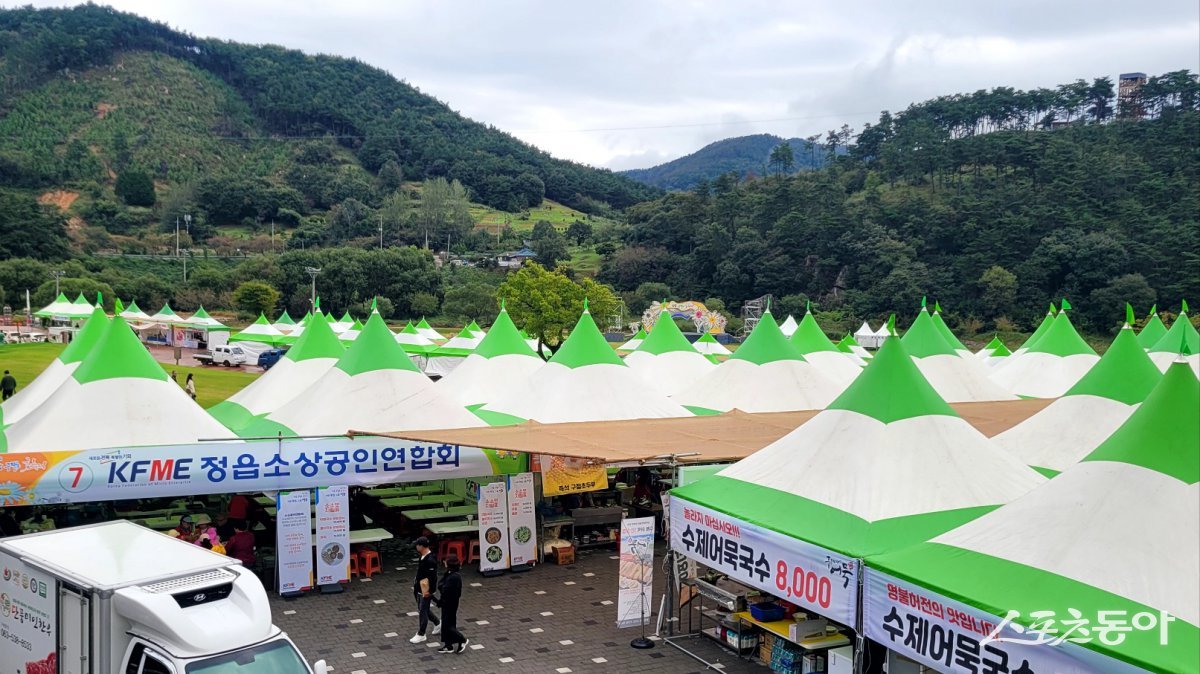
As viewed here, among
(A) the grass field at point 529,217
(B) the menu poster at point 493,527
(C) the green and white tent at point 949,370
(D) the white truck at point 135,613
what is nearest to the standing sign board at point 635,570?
(B) the menu poster at point 493,527

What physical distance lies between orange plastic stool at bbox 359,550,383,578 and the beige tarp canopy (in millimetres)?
1694

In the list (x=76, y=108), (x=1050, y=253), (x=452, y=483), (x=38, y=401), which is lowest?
(x=452, y=483)

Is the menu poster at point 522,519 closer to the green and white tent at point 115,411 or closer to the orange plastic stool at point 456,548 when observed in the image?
the orange plastic stool at point 456,548

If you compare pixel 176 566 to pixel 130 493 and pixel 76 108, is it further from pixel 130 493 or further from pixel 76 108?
pixel 76 108

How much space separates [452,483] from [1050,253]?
5942 cm

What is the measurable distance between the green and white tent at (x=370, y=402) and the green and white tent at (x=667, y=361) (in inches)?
313

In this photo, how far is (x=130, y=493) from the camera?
1093cm

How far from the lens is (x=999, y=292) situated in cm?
6331

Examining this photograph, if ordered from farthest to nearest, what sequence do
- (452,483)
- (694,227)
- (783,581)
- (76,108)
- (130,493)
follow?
1. (76,108)
2. (694,227)
3. (452,483)
4. (130,493)
5. (783,581)

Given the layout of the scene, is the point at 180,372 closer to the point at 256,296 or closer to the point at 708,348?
the point at 708,348

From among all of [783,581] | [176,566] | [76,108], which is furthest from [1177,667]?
[76,108]

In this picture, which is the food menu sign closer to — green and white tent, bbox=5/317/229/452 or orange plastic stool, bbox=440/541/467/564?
green and white tent, bbox=5/317/229/452

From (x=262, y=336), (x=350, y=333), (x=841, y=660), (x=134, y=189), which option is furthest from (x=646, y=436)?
(x=134, y=189)

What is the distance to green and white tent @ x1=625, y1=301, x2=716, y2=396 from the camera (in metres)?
21.9
